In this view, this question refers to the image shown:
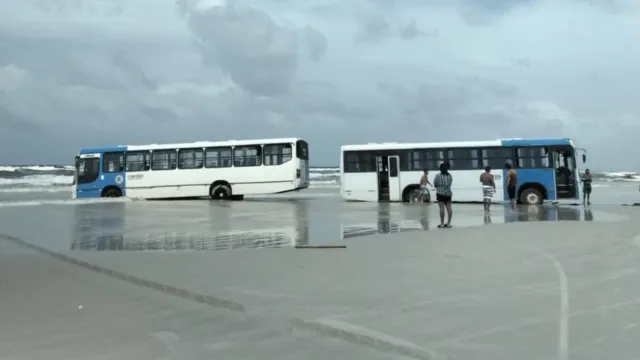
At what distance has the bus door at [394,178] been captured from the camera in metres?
24.1

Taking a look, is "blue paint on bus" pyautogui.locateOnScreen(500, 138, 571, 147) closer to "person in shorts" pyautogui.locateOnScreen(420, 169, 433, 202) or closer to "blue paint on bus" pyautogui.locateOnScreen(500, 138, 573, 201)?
"blue paint on bus" pyautogui.locateOnScreen(500, 138, 573, 201)

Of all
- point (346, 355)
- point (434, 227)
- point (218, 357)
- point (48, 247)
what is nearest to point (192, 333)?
point (218, 357)

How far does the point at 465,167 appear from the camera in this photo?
23.6 meters

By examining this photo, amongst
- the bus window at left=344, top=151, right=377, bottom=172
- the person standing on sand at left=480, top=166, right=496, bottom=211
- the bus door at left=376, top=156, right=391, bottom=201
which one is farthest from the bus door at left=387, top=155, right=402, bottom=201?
the person standing on sand at left=480, top=166, right=496, bottom=211

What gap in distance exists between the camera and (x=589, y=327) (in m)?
4.83

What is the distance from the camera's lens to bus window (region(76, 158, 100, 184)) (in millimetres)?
27688

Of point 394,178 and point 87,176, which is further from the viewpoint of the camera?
point 87,176

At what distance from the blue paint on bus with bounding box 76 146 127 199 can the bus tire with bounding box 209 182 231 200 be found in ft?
14.3

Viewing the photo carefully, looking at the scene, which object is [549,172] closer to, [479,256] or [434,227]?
[434,227]

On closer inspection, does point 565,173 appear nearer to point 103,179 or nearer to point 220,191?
point 220,191

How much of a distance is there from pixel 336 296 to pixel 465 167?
18593mm

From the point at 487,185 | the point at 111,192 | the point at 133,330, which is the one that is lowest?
the point at 133,330

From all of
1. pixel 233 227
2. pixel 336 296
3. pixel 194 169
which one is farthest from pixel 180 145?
pixel 336 296

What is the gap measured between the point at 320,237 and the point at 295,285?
15.5 feet
